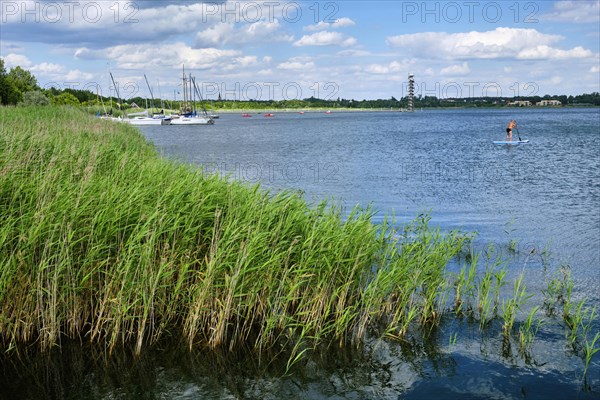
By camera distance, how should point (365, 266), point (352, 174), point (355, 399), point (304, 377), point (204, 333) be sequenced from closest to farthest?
point (355, 399), point (304, 377), point (204, 333), point (365, 266), point (352, 174)

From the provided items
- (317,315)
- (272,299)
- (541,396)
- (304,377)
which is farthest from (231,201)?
(541,396)

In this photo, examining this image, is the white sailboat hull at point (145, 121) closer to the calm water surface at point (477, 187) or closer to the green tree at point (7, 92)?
the green tree at point (7, 92)

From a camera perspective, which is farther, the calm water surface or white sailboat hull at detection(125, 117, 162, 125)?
white sailboat hull at detection(125, 117, 162, 125)

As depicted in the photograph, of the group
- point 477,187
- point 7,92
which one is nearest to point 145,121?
point 7,92

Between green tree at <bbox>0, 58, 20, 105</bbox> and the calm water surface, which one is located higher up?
green tree at <bbox>0, 58, 20, 105</bbox>

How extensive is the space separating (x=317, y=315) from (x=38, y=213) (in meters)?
4.53

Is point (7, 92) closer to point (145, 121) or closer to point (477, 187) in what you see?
point (145, 121)

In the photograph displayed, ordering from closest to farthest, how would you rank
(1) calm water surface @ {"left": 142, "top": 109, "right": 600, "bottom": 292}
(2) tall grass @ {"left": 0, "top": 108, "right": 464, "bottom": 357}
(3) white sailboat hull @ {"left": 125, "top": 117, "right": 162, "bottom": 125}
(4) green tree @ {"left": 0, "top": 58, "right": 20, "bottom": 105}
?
(2) tall grass @ {"left": 0, "top": 108, "right": 464, "bottom": 357}
(1) calm water surface @ {"left": 142, "top": 109, "right": 600, "bottom": 292}
(4) green tree @ {"left": 0, "top": 58, "right": 20, "bottom": 105}
(3) white sailboat hull @ {"left": 125, "top": 117, "right": 162, "bottom": 125}

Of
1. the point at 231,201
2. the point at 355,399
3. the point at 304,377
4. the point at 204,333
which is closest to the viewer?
the point at 355,399

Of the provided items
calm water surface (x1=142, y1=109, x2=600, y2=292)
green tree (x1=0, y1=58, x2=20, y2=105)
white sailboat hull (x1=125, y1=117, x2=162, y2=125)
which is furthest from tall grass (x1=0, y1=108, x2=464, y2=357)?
white sailboat hull (x1=125, y1=117, x2=162, y2=125)

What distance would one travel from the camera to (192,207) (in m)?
10.2

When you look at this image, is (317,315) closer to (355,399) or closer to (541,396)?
(355,399)

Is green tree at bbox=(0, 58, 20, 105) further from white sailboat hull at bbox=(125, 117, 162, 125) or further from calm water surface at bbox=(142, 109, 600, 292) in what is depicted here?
white sailboat hull at bbox=(125, 117, 162, 125)

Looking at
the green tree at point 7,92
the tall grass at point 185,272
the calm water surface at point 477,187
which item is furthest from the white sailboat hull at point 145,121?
the tall grass at point 185,272
